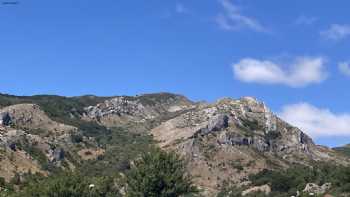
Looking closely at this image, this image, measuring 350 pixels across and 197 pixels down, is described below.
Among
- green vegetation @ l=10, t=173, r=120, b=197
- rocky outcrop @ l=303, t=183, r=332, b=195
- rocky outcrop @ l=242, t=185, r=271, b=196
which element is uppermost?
rocky outcrop @ l=242, t=185, r=271, b=196

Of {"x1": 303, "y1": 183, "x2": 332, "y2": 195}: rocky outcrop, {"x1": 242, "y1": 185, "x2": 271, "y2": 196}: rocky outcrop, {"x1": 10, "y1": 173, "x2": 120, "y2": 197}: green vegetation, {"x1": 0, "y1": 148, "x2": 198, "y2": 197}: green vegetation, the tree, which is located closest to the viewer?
the tree

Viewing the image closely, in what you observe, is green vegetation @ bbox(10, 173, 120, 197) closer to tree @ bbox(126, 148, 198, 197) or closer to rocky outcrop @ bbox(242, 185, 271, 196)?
tree @ bbox(126, 148, 198, 197)

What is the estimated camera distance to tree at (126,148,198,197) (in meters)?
83.4

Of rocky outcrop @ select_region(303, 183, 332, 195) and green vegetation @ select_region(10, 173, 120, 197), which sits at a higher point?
rocky outcrop @ select_region(303, 183, 332, 195)

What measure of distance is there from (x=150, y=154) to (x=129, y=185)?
5.21m

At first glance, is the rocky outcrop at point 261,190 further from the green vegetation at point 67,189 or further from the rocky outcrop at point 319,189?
the green vegetation at point 67,189

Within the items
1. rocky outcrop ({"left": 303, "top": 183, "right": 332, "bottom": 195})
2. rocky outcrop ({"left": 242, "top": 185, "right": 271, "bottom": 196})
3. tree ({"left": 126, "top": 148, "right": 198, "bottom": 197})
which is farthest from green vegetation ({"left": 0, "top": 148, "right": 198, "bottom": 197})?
rocky outcrop ({"left": 242, "top": 185, "right": 271, "bottom": 196})

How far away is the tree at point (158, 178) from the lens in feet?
274

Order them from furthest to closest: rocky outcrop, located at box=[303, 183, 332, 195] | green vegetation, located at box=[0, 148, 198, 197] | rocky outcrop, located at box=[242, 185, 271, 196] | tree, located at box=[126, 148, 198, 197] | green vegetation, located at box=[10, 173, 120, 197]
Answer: rocky outcrop, located at box=[242, 185, 271, 196], rocky outcrop, located at box=[303, 183, 332, 195], green vegetation, located at box=[10, 173, 120, 197], green vegetation, located at box=[0, 148, 198, 197], tree, located at box=[126, 148, 198, 197]

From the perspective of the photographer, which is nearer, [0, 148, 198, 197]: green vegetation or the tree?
the tree

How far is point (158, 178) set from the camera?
84125 millimetres

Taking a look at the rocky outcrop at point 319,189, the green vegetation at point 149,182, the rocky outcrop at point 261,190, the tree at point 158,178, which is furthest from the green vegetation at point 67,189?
the rocky outcrop at point 261,190

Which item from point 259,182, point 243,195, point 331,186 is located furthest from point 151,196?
point 259,182

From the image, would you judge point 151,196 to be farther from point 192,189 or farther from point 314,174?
point 314,174
